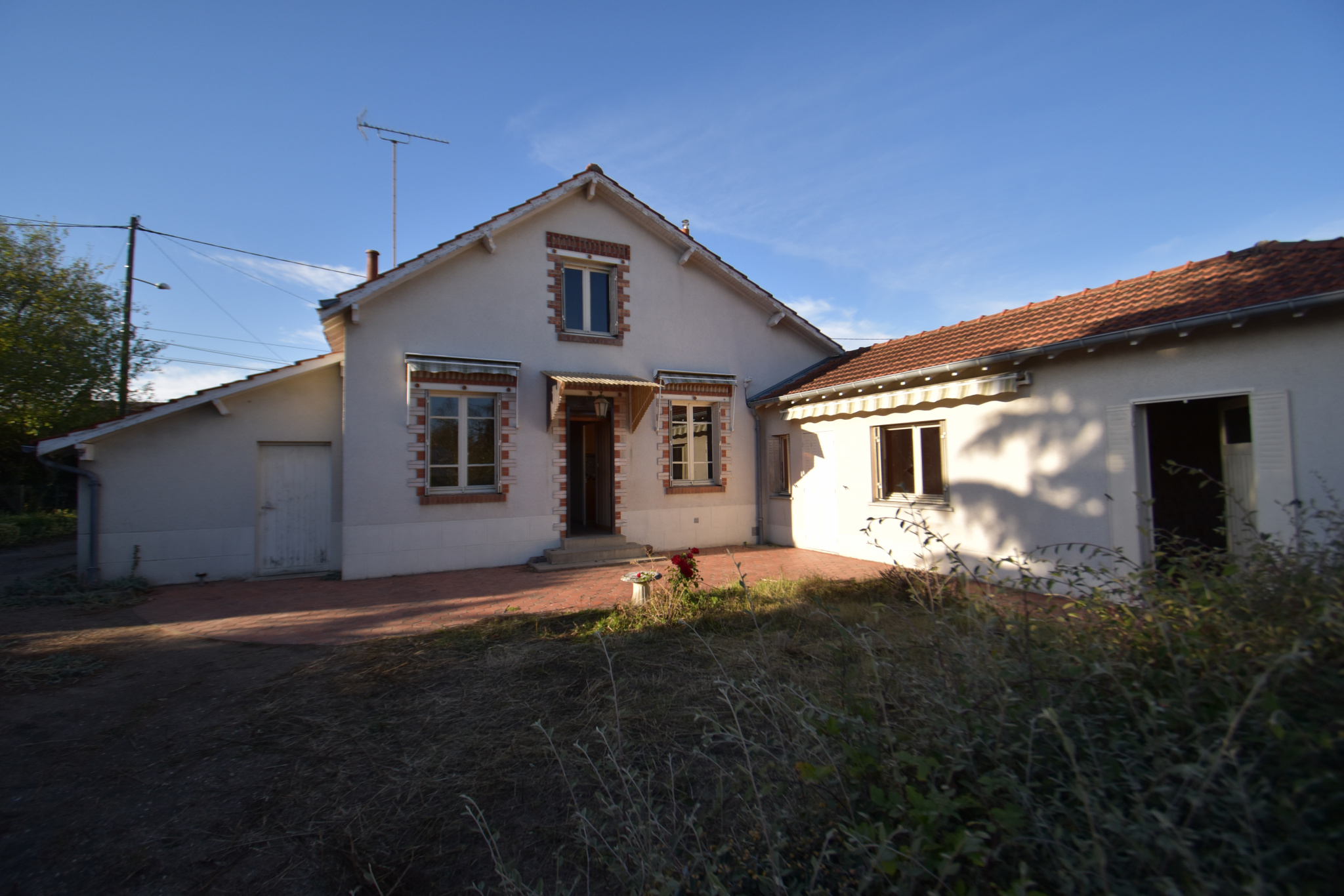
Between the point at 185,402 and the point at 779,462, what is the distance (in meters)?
10.7

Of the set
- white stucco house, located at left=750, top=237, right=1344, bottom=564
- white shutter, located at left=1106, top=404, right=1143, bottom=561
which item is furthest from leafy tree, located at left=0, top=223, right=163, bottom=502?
white shutter, located at left=1106, top=404, right=1143, bottom=561

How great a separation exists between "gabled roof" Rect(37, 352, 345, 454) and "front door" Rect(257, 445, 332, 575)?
3.64 ft

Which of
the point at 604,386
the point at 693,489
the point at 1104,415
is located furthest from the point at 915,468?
the point at 604,386

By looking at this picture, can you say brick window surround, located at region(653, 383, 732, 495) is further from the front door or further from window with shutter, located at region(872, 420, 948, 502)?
the front door

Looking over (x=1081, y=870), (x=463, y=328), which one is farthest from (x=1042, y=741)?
(x=463, y=328)

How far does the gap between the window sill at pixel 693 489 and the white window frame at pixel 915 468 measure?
334 cm

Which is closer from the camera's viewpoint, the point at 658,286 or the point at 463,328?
the point at 463,328

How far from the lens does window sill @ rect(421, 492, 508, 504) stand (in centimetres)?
981

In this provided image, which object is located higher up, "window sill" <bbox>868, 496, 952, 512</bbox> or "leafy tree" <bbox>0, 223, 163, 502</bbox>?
"leafy tree" <bbox>0, 223, 163, 502</bbox>

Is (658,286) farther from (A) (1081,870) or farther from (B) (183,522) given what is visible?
(A) (1081,870)

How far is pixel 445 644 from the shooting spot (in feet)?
19.7

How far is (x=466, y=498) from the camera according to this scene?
1005 cm

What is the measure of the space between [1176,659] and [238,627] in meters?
8.61

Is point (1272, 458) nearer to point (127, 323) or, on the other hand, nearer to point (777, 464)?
point (777, 464)
